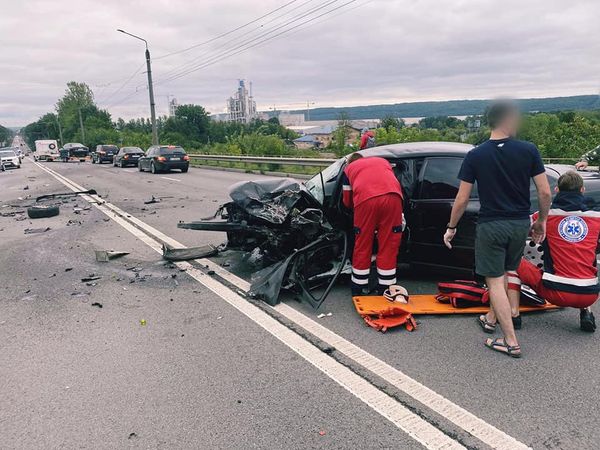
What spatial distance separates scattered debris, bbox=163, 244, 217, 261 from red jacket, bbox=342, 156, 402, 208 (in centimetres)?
257

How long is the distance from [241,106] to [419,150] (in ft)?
419

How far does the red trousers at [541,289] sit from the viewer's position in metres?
3.63

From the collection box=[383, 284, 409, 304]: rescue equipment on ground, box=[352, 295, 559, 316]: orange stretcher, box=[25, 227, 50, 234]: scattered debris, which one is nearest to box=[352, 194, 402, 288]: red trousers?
box=[383, 284, 409, 304]: rescue equipment on ground

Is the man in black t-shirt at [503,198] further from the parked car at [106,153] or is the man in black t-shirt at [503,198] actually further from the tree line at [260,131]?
the parked car at [106,153]

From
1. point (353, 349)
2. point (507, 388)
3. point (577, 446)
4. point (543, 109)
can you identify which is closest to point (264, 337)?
point (353, 349)

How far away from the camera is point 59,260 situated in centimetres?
659

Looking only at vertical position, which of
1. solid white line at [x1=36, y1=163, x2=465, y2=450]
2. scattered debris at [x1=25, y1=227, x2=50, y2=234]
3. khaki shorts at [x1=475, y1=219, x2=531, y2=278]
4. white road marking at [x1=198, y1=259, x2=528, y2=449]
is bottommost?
white road marking at [x1=198, y1=259, x2=528, y2=449]

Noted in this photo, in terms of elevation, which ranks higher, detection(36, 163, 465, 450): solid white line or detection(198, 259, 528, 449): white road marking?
detection(36, 163, 465, 450): solid white line

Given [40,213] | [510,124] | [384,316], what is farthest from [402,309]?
[40,213]

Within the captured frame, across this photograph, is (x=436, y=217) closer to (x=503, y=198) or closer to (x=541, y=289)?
(x=541, y=289)

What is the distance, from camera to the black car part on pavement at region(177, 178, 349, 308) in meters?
4.71

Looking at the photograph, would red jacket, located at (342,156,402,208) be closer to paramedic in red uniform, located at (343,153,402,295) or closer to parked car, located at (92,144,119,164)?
paramedic in red uniform, located at (343,153,402,295)

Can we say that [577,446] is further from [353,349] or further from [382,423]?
[353,349]

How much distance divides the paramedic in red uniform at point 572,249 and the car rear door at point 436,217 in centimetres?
87
